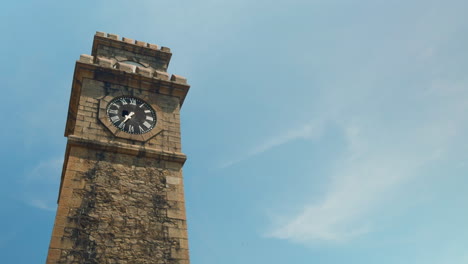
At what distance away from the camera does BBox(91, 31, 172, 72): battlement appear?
18672 mm

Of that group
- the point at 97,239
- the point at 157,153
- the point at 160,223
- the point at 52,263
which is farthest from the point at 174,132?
the point at 52,263

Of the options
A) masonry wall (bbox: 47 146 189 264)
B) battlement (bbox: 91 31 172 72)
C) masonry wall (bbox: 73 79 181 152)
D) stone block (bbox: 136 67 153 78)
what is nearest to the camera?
masonry wall (bbox: 47 146 189 264)

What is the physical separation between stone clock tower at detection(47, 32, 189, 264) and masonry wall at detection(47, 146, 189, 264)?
0.03 metres

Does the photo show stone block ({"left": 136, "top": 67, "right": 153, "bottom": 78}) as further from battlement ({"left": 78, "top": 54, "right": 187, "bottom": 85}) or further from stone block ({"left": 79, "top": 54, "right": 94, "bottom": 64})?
stone block ({"left": 79, "top": 54, "right": 94, "bottom": 64})

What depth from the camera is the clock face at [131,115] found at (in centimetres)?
1534

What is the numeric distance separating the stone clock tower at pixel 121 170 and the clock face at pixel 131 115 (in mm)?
39

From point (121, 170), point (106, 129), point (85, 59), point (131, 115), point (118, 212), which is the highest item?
point (85, 59)

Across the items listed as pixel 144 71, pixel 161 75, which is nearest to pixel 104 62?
pixel 144 71

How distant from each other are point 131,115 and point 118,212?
14.3ft

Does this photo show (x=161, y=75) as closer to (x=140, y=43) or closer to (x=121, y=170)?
(x=140, y=43)

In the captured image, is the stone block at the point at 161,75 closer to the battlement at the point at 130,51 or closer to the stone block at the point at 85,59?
the battlement at the point at 130,51

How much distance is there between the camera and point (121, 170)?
46.0ft

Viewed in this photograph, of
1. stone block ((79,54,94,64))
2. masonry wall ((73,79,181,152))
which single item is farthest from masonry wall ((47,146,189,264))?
stone block ((79,54,94,64))

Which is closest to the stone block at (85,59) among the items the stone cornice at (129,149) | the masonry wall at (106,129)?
the masonry wall at (106,129)
